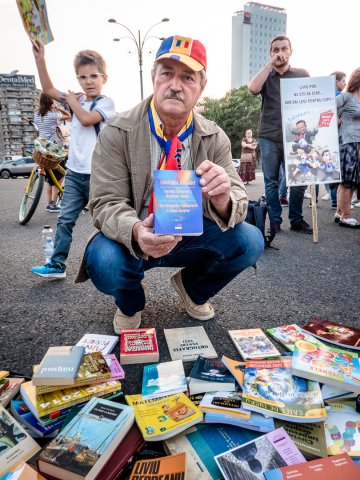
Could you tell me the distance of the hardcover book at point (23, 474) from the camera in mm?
921

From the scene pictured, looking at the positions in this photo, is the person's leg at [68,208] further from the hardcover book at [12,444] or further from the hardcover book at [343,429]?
the hardcover book at [343,429]

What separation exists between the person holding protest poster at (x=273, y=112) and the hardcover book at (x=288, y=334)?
2.31 meters

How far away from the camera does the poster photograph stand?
143 inches

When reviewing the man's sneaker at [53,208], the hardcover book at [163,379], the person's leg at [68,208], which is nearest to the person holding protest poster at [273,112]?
the person's leg at [68,208]

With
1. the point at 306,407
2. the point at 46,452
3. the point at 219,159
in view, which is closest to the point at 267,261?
the point at 219,159

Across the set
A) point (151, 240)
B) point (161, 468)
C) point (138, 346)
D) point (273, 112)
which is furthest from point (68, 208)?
point (273, 112)

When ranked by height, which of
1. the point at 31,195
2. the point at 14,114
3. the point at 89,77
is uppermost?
the point at 14,114

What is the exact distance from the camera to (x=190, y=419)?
1147 mm

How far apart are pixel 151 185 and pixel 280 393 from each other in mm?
1104

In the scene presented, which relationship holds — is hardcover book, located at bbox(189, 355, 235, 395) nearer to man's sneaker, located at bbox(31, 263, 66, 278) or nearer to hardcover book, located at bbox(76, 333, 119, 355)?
hardcover book, located at bbox(76, 333, 119, 355)

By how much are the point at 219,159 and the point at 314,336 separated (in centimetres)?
109

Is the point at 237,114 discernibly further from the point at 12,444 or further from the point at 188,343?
the point at 12,444

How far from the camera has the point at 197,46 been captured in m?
1.61

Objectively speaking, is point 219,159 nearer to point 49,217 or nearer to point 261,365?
point 261,365
